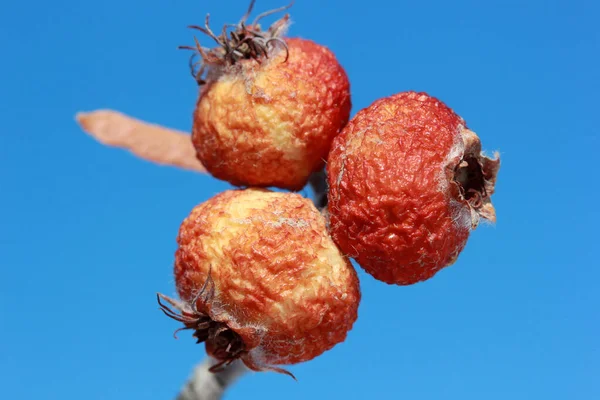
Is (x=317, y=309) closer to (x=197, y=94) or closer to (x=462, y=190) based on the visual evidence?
(x=462, y=190)

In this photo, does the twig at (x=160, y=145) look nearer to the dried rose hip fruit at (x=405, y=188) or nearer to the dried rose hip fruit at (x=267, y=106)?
the dried rose hip fruit at (x=267, y=106)

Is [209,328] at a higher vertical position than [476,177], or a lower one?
lower

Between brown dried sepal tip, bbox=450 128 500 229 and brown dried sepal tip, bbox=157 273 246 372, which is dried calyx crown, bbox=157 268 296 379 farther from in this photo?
brown dried sepal tip, bbox=450 128 500 229

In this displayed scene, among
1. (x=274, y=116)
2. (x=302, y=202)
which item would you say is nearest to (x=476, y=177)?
(x=302, y=202)

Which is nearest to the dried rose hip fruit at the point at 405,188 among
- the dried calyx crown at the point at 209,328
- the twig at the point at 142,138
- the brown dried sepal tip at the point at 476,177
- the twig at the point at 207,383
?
the brown dried sepal tip at the point at 476,177

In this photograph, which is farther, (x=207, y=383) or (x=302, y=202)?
(x=207, y=383)

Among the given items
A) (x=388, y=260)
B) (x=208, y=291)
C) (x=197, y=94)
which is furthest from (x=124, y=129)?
(x=388, y=260)

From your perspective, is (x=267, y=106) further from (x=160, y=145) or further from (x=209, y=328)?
(x=160, y=145)
